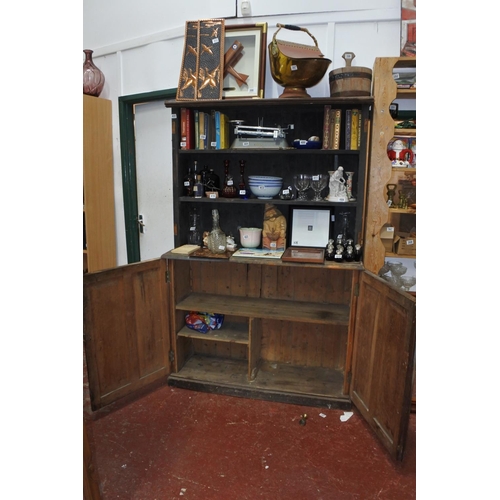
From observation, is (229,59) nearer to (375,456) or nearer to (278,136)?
(278,136)

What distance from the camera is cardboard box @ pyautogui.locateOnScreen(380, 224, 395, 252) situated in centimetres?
234

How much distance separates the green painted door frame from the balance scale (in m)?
0.88

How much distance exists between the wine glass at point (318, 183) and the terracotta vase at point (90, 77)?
188 cm

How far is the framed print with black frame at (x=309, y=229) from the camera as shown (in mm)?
2373

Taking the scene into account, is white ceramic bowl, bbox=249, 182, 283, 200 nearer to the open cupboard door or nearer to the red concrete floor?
the open cupboard door

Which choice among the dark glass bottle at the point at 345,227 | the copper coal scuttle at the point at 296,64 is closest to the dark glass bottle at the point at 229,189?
the copper coal scuttle at the point at 296,64

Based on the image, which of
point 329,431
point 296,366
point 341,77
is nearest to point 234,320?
point 296,366

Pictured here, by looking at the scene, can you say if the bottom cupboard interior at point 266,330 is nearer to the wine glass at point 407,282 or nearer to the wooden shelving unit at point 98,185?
the wine glass at point 407,282

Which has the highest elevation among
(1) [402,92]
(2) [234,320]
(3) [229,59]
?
(3) [229,59]

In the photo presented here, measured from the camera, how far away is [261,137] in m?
2.25

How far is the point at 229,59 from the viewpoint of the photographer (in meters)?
2.26

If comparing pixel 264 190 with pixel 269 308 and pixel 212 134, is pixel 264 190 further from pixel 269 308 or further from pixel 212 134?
pixel 269 308

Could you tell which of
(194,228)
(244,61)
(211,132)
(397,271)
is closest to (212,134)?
(211,132)
